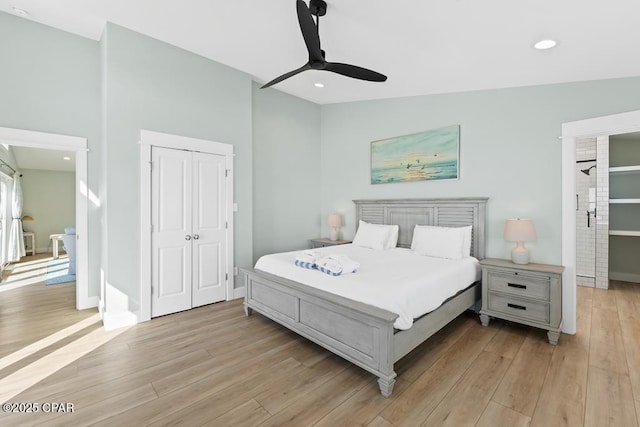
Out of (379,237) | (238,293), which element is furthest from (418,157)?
(238,293)

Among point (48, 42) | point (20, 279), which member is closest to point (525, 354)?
point (48, 42)

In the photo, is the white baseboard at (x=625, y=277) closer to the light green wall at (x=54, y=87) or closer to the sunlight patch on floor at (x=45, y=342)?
the sunlight patch on floor at (x=45, y=342)

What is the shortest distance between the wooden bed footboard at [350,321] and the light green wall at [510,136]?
1175 mm

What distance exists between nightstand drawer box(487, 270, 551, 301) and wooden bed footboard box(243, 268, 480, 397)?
0.28 meters

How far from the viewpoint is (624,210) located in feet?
15.8

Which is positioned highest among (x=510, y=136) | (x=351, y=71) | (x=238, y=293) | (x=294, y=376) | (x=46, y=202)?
(x=351, y=71)

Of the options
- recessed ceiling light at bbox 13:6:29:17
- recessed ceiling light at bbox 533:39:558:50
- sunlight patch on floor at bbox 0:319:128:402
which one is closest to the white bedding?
sunlight patch on floor at bbox 0:319:128:402

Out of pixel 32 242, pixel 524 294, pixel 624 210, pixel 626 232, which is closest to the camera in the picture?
pixel 524 294

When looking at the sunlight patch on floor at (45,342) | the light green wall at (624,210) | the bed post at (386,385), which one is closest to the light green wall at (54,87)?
the sunlight patch on floor at (45,342)

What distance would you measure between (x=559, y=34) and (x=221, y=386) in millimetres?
3913

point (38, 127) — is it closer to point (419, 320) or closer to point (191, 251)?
point (191, 251)

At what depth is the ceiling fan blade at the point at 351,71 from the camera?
101 inches

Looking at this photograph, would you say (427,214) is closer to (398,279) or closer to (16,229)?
(398,279)

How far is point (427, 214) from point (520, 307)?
1.62 metres
